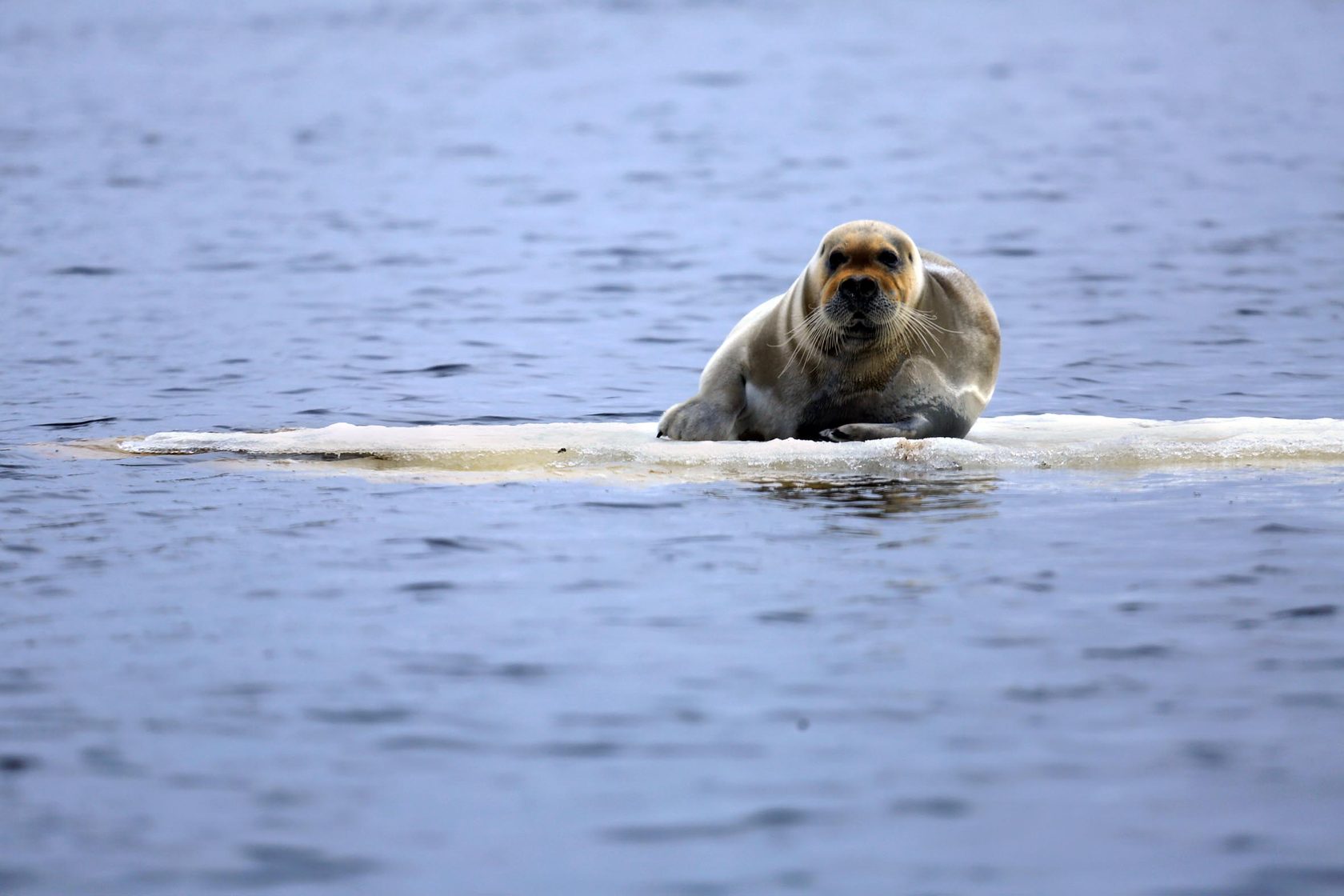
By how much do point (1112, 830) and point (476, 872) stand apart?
1.41 metres

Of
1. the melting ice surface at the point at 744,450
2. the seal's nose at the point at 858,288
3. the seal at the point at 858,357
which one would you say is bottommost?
the melting ice surface at the point at 744,450

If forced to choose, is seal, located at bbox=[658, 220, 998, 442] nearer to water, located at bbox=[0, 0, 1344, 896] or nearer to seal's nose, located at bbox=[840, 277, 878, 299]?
seal's nose, located at bbox=[840, 277, 878, 299]

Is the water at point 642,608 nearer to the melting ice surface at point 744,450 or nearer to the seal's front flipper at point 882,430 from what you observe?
the melting ice surface at point 744,450

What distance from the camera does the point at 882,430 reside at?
26.4 ft

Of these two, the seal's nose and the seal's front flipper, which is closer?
the seal's nose

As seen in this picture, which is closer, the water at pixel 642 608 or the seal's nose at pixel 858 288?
the water at pixel 642 608

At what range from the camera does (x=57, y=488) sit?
801 cm

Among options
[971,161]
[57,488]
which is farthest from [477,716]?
[971,161]

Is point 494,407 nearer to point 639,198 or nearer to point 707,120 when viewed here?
point 639,198

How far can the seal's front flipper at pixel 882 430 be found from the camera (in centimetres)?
804

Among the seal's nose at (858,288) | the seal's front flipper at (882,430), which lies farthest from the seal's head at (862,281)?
the seal's front flipper at (882,430)

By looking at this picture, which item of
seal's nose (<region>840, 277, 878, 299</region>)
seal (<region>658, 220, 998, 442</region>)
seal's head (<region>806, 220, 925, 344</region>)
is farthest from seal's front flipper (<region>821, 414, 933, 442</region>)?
seal's nose (<region>840, 277, 878, 299</region>)

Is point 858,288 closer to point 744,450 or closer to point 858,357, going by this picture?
point 858,357

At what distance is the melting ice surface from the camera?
787 cm
